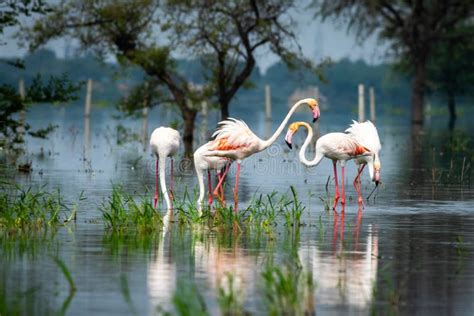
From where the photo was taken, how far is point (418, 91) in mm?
65750

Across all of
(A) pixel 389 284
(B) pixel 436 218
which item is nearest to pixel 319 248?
(A) pixel 389 284

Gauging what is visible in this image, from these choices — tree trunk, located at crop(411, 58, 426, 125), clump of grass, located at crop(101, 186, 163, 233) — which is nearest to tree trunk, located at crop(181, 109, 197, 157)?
tree trunk, located at crop(411, 58, 426, 125)

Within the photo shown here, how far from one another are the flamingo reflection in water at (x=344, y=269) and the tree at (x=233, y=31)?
27.6 m

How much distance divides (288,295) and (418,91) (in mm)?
56830

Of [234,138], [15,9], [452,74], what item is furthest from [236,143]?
[452,74]

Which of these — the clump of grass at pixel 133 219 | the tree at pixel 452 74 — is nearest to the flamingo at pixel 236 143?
the clump of grass at pixel 133 219

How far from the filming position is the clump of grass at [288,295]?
9.56m

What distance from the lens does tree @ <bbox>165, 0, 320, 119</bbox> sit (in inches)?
1660

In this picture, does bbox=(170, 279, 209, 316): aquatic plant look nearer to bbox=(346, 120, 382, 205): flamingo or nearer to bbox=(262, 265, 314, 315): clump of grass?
bbox=(262, 265, 314, 315): clump of grass

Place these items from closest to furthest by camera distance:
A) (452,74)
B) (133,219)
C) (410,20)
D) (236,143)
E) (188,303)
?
(188,303) → (133,219) → (236,143) → (410,20) → (452,74)

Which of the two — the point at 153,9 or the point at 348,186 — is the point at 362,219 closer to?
the point at 348,186

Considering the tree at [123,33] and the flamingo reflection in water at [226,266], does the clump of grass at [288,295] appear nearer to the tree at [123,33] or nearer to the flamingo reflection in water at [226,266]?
the flamingo reflection in water at [226,266]

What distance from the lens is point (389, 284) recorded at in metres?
10.7

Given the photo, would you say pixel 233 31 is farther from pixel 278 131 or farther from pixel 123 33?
pixel 278 131
